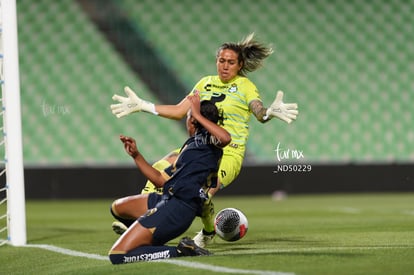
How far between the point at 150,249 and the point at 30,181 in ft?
34.3

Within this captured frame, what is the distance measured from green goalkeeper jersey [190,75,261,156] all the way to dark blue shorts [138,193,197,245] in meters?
1.73

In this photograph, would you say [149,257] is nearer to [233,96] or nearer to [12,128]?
[233,96]

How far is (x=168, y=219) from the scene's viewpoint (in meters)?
5.80

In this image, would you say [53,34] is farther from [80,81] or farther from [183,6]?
[183,6]

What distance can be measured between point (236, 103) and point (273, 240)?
1.40 meters

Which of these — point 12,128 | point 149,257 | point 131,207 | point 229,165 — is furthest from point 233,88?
point 149,257

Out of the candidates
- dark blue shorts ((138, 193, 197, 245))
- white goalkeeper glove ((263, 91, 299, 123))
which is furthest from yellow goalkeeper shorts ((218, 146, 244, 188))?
dark blue shorts ((138, 193, 197, 245))

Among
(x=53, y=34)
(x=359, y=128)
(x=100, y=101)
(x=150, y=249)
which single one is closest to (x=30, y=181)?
(x=100, y=101)

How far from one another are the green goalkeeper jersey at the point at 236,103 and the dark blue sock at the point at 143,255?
73.5 inches

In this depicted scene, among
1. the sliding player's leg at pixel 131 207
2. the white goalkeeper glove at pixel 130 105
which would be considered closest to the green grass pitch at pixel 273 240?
the sliding player's leg at pixel 131 207

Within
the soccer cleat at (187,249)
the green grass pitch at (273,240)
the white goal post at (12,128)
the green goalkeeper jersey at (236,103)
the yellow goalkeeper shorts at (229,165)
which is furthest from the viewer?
the white goal post at (12,128)

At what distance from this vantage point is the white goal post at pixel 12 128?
7.68 m

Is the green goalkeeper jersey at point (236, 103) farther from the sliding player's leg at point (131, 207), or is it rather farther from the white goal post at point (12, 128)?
the white goal post at point (12, 128)

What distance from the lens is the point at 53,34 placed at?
1819 centimetres
